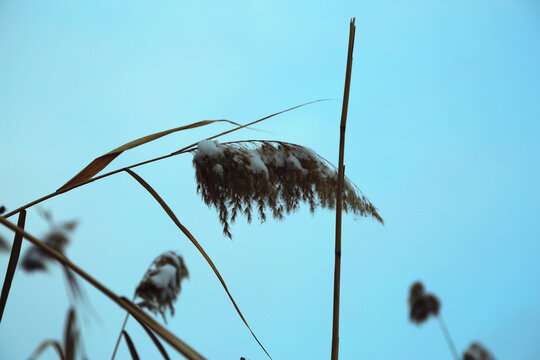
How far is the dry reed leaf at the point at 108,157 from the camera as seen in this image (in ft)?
3.44

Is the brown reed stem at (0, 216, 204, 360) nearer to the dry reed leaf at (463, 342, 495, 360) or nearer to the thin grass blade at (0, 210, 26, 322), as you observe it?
the thin grass blade at (0, 210, 26, 322)

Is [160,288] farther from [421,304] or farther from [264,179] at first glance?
[421,304]

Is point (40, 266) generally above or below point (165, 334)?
above

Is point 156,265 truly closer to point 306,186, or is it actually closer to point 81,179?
point 81,179

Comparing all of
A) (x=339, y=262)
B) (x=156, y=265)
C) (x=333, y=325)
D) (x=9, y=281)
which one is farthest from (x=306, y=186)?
(x=156, y=265)

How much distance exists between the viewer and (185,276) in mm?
1630

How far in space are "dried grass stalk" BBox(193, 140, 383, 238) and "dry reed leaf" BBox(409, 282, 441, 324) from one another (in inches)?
52.1

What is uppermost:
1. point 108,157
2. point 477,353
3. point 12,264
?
point 108,157

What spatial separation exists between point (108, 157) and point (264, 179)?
16.3 inches

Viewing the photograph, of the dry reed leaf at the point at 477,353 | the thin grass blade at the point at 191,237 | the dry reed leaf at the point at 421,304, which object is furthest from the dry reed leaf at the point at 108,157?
the dry reed leaf at the point at 421,304

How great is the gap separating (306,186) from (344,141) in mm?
177

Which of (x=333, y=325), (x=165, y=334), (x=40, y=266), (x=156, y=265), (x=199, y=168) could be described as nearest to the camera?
(x=165, y=334)

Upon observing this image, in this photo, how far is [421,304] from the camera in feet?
7.47

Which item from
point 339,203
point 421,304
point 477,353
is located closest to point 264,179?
point 339,203
